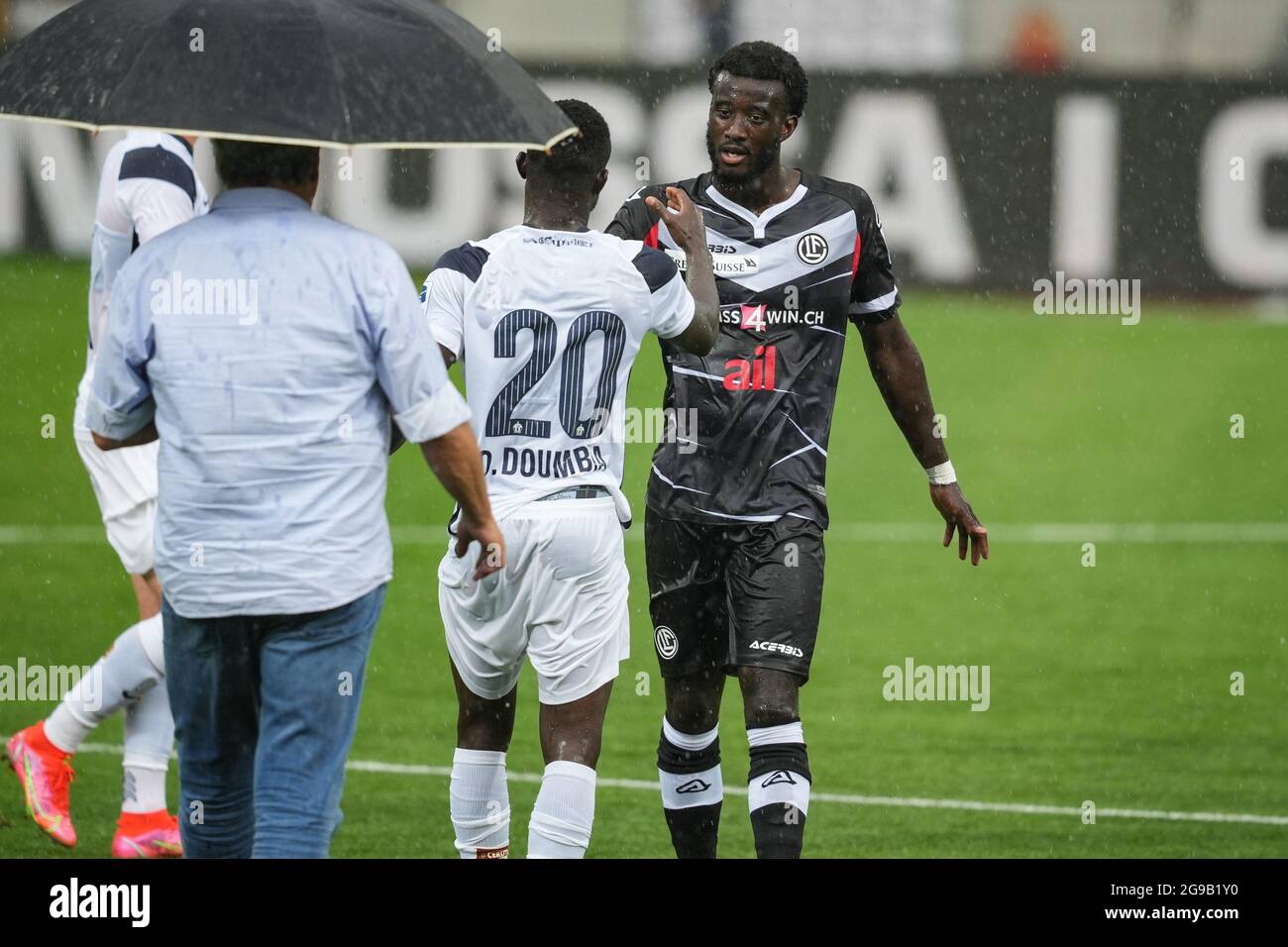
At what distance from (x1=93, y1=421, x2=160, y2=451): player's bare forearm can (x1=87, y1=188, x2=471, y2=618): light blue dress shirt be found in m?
0.15

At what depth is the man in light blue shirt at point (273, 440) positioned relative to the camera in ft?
14.5

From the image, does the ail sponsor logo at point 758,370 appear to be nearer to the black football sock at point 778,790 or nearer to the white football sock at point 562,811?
the black football sock at point 778,790

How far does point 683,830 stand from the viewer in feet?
20.9

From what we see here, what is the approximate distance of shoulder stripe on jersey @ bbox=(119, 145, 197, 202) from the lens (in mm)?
6391

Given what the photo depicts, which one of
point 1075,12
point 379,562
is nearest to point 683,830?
point 379,562

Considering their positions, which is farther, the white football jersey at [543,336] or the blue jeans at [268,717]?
the white football jersey at [543,336]

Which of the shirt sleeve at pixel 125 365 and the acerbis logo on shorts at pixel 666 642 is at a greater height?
the shirt sleeve at pixel 125 365

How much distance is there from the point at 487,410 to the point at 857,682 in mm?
4984

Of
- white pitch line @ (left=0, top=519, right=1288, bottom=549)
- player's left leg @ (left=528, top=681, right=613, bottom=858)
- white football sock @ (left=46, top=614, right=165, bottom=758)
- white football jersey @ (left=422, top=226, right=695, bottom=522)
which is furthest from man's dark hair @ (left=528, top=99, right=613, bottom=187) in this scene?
white pitch line @ (left=0, top=519, right=1288, bottom=549)

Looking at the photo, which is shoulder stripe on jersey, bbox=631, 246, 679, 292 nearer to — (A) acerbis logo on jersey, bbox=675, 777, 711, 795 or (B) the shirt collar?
(B) the shirt collar

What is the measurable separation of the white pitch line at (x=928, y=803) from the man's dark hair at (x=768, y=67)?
9.01ft

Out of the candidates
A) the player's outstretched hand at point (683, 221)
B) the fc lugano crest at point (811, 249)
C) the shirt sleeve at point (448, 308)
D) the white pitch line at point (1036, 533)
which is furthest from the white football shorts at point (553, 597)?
the white pitch line at point (1036, 533)

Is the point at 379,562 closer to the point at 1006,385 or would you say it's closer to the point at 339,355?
the point at 339,355

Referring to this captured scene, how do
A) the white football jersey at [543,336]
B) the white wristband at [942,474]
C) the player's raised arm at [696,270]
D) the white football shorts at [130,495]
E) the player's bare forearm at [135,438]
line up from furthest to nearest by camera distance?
the white football shorts at [130,495]
the white wristband at [942,474]
the player's raised arm at [696,270]
the white football jersey at [543,336]
the player's bare forearm at [135,438]
